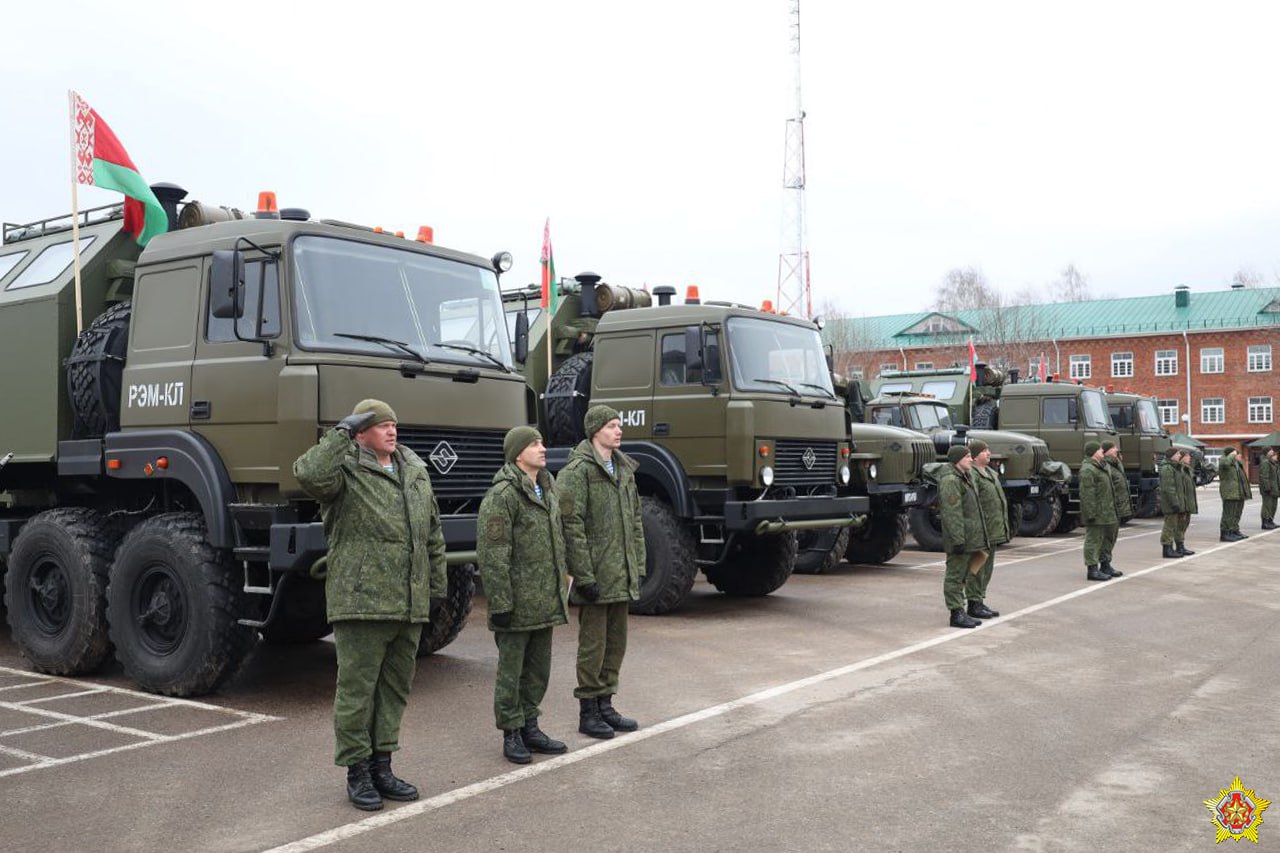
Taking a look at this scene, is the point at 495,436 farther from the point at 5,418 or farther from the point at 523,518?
the point at 5,418

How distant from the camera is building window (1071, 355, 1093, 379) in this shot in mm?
60562

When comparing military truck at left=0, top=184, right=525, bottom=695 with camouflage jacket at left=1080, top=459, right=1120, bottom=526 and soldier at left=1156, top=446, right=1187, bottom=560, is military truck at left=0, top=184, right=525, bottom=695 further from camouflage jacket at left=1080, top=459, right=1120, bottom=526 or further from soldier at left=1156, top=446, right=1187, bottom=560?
soldier at left=1156, top=446, right=1187, bottom=560

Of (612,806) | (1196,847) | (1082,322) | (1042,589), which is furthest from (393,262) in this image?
(1082,322)

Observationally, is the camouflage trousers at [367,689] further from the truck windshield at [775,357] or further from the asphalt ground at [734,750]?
the truck windshield at [775,357]

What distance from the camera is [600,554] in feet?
20.7

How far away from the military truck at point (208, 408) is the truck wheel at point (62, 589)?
15 mm

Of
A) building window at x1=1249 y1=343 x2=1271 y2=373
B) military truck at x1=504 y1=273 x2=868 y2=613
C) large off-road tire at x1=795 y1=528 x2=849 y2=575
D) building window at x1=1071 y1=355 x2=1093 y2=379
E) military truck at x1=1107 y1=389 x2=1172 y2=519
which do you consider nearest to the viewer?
military truck at x1=504 y1=273 x2=868 y2=613

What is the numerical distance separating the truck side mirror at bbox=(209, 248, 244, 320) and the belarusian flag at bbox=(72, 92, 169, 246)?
1.96 m

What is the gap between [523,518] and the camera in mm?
5852

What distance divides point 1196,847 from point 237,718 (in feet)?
16.3

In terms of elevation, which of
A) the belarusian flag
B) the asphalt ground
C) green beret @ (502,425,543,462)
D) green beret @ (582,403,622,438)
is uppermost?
the belarusian flag

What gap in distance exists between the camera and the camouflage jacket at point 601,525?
625cm

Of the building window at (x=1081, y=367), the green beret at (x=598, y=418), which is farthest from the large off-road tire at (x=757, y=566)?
the building window at (x=1081, y=367)

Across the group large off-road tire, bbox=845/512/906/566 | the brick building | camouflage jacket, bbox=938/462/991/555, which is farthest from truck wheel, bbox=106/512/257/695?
the brick building
